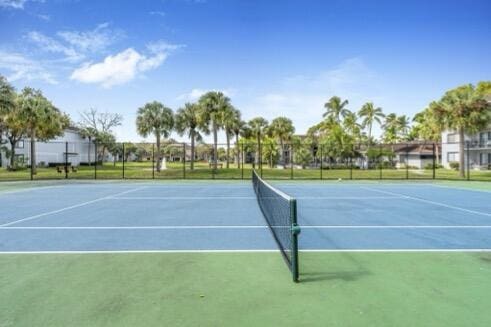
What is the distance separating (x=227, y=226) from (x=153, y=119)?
99.3 ft

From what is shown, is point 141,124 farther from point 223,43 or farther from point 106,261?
point 106,261

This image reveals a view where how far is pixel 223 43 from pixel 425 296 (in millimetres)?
25324

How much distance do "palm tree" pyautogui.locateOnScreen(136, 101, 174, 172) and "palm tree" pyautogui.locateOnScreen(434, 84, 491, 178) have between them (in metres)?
27.1

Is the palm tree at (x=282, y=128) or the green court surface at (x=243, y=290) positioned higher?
the palm tree at (x=282, y=128)

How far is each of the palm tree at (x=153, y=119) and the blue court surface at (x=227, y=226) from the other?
2407 cm

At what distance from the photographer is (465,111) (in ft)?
100

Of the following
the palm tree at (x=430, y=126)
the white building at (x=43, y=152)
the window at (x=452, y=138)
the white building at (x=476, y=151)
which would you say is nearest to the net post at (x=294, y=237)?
the palm tree at (x=430, y=126)

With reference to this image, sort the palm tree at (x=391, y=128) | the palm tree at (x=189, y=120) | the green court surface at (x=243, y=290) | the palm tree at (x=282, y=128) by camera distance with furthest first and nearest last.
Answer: the palm tree at (x=391, y=128) < the palm tree at (x=282, y=128) < the palm tree at (x=189, y=120) < the green court surface at (x=243, y=290)

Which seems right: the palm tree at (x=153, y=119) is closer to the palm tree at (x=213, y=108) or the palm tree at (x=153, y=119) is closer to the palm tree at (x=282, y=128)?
the palm tree at (x=213, y=108)

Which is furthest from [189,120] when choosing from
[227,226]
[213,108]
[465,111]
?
[227,226]

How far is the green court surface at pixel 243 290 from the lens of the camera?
3480 millimetres

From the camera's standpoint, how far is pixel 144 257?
18.8ft

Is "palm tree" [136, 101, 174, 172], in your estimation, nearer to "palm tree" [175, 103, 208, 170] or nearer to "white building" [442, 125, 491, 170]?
"palm tree" [175, 103, 208, 170]

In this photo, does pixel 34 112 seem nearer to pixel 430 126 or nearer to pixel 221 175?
pixel 221 175
